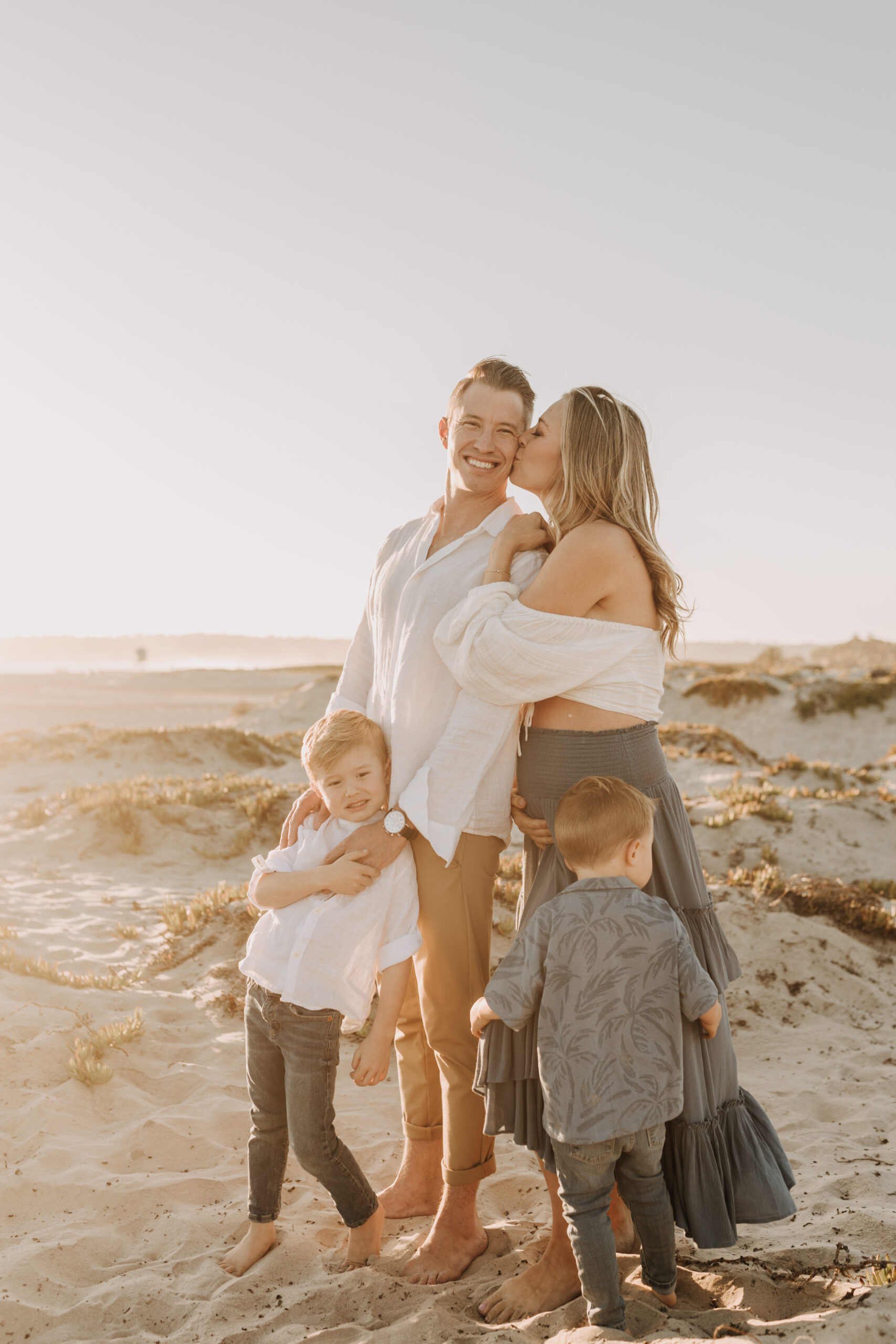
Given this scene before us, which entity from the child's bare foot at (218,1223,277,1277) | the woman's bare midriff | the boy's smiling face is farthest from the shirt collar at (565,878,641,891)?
the child's bare foot at (218,1223,277,1277)

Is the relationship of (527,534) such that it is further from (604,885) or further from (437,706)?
(604,885)

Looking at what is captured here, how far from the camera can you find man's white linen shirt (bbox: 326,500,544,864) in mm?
3012

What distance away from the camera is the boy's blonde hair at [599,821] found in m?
2.62

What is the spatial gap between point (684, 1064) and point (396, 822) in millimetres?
1193

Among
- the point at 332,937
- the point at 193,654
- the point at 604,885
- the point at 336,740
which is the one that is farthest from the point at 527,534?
the point at 193,654

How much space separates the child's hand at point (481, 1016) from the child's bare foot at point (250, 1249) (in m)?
1.35

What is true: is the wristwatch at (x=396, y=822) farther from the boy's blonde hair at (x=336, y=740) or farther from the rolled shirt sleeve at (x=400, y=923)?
the boy's blonde hair at (x=336, y=740)

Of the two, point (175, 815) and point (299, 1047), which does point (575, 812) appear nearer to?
point (299, 1047)

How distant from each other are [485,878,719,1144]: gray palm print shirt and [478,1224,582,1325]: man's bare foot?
0.72m

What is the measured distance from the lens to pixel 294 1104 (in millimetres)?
2967

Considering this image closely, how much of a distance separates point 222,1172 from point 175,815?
258 inches

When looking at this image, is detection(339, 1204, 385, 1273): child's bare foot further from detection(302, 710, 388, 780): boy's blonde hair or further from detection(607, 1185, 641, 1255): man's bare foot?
detection(302, 710, 388, 780): boy's blonde hair

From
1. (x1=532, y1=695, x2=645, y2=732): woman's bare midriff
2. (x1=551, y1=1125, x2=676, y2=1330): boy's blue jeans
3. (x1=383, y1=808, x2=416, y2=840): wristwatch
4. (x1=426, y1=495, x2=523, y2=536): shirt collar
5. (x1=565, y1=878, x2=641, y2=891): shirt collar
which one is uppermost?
(x1=426, y1=495, x2=523, y2=536): shirt collar

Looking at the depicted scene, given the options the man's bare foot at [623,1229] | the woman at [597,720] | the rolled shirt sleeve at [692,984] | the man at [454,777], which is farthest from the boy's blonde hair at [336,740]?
the man's bare foot at [623,1229]
